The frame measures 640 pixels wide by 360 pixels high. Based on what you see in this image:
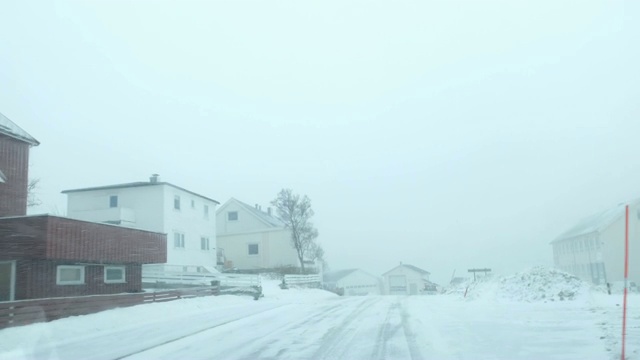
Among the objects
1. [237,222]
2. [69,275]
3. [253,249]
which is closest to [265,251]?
[253,249]

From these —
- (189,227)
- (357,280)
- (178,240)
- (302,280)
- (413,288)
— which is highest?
(189,227)

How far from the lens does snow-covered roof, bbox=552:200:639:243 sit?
46.7 metres

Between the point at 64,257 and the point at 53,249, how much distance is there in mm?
872

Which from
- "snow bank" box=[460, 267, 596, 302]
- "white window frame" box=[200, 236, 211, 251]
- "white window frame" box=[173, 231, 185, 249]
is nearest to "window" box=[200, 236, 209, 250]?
"white window frame" box=[200, 236, 211, 251]

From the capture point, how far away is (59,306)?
20.7 m

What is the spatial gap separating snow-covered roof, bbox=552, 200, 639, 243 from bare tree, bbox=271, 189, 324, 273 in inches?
919

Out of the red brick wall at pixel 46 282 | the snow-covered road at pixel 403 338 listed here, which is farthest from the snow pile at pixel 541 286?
the red brick wall at pixel 46 282

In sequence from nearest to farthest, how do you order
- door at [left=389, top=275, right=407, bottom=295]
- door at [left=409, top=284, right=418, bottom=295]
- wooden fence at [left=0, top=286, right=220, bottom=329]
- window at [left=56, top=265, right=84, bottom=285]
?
wooden fence at [left=0, top=286, right=220, bottom=329]
window at [left=56, top=265, right=84, bottom=285]
door at [left=409, top=284, right=418, bottom=295]
door at [left=389, top=275, right=407, bottom=295]

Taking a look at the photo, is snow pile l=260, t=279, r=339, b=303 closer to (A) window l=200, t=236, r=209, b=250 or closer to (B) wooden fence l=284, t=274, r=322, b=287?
(B) wooden fence l=284, t=274, r=322, b=287

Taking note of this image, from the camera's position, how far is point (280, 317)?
74.0 ft

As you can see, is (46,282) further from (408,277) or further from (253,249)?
(408,277)

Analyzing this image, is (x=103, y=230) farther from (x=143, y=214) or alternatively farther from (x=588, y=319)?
(x=588, y=319)

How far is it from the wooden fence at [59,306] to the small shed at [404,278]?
55949 mm

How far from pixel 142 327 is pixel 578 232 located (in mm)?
43839
